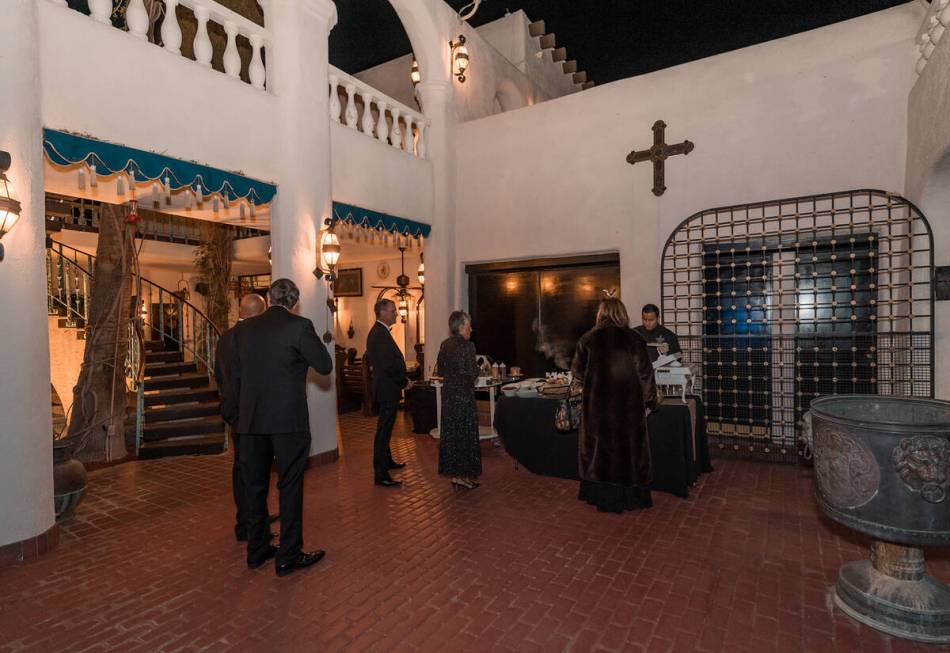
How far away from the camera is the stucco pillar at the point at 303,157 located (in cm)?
597

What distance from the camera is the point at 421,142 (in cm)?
844

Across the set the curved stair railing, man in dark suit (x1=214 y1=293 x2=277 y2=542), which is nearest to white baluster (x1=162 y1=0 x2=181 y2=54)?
man in dark suit (x1=214 y1=293 x2=277 y2=542)

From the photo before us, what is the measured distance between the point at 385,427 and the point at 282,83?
3970 mm

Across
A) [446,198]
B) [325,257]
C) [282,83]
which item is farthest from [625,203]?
[282,83]

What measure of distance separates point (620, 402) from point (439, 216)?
16.7ft

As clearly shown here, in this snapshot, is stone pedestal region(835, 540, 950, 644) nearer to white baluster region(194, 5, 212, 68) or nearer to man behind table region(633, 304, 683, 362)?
man behind table region(633, 304, 683, 362)

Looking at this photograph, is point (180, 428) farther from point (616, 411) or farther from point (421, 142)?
point (616, 411)

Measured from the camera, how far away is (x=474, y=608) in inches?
122

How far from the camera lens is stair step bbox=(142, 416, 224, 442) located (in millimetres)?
7094

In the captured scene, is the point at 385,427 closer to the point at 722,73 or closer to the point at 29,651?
the point at 29,651

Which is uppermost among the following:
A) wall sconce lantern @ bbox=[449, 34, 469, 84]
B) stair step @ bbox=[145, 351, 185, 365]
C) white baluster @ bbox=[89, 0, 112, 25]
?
wall sconce lantern @ bbox=[449, 34, 469, 84]

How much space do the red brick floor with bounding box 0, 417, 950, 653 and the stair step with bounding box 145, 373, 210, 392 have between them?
3.36 metres

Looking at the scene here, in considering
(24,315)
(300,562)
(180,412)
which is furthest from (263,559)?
(180,412)

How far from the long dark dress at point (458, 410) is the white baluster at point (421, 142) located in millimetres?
4471
